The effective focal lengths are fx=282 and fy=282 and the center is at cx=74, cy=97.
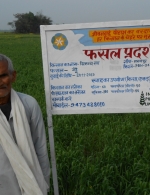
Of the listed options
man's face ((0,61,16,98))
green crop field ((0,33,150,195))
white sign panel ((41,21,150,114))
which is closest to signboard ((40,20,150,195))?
white sign panel ((41,21,150,114))

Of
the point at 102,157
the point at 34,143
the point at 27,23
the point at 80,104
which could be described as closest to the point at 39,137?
the point at 34,143

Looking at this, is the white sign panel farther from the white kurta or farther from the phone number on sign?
the white kurta

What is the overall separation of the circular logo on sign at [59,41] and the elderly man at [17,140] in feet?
1.72

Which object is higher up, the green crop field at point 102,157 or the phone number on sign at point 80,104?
the phone number on sign at point 80,104

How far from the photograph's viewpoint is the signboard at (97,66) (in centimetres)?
233

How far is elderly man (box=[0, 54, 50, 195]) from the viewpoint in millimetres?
1945

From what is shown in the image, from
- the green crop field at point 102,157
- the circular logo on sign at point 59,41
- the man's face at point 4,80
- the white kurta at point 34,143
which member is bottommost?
the green crop field at point 102,157

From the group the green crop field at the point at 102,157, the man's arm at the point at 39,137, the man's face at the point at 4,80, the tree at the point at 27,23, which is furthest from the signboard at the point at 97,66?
the tree at the point at 27,23

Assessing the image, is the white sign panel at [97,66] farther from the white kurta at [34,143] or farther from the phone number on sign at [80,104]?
the white kurta at [34,143]

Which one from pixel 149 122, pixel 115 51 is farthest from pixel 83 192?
pixel 149 122

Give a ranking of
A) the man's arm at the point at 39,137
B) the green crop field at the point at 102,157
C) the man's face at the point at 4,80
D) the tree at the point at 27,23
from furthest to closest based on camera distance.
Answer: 1. the tree at the point at 27,23
2. the green crop field at the point at 102,157
3. the man's arm at the point at 39,137
4. the man's face at the point at 4,80

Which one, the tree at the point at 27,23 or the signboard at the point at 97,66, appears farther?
the tree at the point at 27,23

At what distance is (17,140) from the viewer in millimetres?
2000

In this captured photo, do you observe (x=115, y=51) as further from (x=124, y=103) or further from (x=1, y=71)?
(x=1, y=71)
